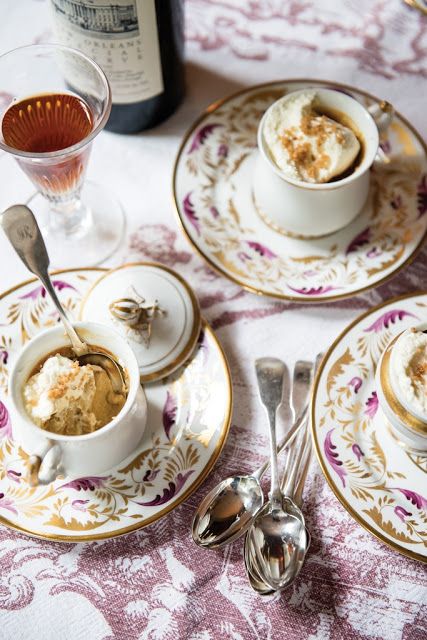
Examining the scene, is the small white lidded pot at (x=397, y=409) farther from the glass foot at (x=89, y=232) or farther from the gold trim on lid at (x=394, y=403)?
the glass foot at (x=89, y=232)

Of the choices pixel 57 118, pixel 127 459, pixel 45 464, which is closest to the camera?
pixel 45 464

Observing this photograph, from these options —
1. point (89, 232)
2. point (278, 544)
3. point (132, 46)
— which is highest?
point (132, 46)

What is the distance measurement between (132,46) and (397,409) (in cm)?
53

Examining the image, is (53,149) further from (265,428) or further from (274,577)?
(274,577)

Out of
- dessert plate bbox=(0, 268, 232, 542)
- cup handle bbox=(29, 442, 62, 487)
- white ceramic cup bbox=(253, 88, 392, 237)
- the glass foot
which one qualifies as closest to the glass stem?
the glass foot

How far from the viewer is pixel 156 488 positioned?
2.48ft

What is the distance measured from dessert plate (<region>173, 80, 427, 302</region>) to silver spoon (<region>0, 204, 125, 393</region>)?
201 mm

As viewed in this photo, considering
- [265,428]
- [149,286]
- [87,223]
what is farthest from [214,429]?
[87,223]

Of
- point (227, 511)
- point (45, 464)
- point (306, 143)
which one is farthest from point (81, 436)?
point (306, 143)

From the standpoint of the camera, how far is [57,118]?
0.87 m

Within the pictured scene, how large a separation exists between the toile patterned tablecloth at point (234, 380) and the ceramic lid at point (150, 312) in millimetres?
63

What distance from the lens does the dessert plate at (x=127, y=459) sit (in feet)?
2.42

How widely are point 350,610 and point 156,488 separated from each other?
0.77 ft

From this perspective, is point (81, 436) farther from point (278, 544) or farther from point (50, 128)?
point (50, 128)
